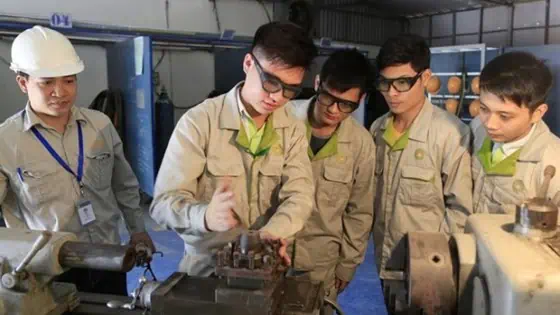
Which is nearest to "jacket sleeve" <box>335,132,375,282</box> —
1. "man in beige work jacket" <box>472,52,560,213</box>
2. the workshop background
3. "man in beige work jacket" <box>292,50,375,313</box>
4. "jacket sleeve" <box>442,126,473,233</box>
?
"man in beige work jacket" <box>292,50,375,313</box>

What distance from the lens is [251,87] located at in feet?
4.09

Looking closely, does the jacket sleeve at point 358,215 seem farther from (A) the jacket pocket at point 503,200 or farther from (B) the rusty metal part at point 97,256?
(B) the rusty metal part at point 97,256

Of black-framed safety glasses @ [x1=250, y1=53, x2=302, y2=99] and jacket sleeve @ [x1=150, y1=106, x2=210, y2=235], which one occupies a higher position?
black-framed safety glasses @ [x1=250, y1=53, x2=302, y2=99]

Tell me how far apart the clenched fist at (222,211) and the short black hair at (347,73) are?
2.13 feet

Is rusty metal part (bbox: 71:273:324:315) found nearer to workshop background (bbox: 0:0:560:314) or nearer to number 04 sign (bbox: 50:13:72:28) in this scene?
workshop background (bbox: 0:0:560:314)

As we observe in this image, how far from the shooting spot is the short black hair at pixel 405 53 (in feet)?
5.08

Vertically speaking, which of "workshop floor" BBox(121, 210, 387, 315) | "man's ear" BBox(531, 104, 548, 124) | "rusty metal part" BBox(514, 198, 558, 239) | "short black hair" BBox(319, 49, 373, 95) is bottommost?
"workshop floor" BBox(121, 210, 387, 315)

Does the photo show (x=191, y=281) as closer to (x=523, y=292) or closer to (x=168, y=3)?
(x=523, y=292)

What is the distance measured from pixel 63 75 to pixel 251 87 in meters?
0.57

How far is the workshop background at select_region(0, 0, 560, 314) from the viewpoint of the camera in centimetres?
372

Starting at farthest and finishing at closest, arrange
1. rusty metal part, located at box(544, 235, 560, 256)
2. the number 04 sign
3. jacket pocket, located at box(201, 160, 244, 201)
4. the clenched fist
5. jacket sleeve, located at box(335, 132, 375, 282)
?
the number 04 sign
jacket sleeve, located at box(335, 132, 375, 282)
jacket pocket, located at box(201, 160, 244, 201)
the clenched fist
rusty metal part, located at box(544, 235, 560, 256)

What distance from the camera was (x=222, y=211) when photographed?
0.99 m

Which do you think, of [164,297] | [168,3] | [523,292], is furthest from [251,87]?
[168,3]

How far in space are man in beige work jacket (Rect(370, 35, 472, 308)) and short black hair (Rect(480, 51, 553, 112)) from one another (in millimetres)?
278
